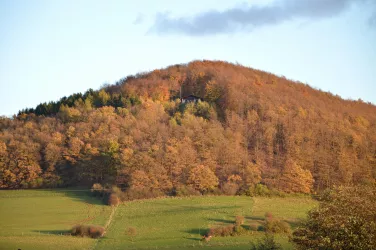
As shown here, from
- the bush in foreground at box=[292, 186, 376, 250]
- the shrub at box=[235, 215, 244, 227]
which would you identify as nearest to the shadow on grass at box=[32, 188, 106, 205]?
the shrub at box=[235, 215, 244, 227]

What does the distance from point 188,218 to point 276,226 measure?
12.4 meters

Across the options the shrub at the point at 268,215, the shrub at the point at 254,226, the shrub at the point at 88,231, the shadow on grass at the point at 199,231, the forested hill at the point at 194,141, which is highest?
the forested hill at the point at 194,141

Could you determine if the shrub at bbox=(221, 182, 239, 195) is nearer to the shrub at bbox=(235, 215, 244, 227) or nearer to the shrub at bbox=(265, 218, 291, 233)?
the shrub at bbox=(235, 215, 244, 227)

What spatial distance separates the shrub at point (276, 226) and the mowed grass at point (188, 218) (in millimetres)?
1458

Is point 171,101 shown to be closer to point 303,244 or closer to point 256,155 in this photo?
point 256,155

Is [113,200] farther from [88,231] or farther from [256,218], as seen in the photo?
[256,218]

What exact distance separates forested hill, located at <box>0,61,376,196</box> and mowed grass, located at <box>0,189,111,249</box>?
6678 mm

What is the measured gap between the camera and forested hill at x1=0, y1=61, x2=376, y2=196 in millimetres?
94375

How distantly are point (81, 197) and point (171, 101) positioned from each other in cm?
4370

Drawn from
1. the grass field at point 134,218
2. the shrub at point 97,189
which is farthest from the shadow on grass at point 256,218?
the shrub at point 97,189

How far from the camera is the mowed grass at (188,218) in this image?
60750 millimetres

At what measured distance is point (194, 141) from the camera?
4063 inches

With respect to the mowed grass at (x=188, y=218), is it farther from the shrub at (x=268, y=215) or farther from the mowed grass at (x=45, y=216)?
the mowed grass at (x=45, y=216)

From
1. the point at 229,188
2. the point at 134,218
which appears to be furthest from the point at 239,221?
the point at 229,188
